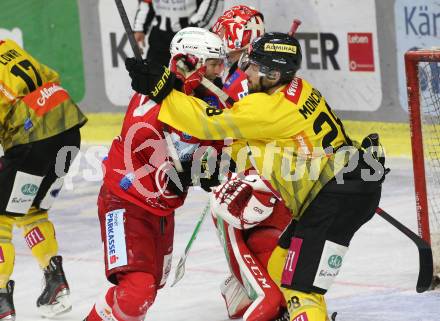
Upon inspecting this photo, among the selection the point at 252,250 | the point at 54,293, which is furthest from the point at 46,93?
the point at 252,250

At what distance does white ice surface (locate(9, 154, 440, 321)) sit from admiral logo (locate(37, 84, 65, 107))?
1001 millimetres

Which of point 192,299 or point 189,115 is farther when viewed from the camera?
point 192,299

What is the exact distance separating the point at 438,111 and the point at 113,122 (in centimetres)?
372

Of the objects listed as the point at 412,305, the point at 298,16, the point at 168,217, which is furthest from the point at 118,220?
the point at 298,16

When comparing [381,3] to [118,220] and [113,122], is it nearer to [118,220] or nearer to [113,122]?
[113,122]

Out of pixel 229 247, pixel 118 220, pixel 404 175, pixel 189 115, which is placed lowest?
pixel 404 175

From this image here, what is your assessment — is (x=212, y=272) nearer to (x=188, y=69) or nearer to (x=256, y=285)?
(x=256, y=285)

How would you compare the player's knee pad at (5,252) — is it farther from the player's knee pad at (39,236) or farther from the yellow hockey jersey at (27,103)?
the yellow hockey jersey at (27,103)

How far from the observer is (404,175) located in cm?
784

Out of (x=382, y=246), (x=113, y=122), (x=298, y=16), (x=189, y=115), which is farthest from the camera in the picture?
(x=113, y=122)

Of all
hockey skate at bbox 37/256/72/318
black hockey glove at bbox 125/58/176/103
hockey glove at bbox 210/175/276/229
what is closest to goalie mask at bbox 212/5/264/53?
hockey glove at bbox 210/175/276/229

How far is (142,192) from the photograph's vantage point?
201 inches

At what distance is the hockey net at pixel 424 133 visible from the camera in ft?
19.5

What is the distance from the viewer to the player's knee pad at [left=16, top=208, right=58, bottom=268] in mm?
5953
